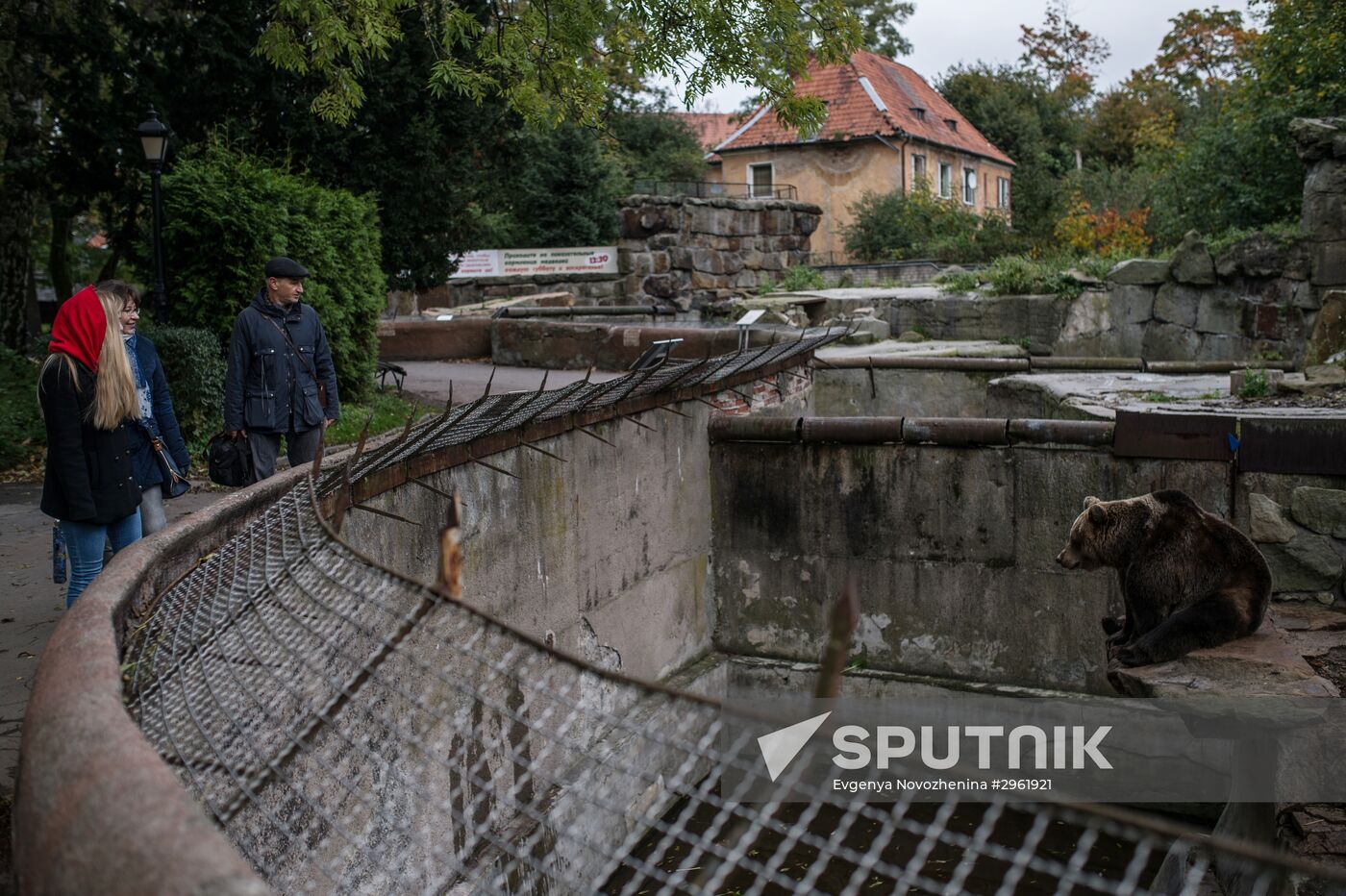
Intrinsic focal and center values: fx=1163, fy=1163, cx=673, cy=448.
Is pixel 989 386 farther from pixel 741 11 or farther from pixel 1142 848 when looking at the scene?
pixel 1142 848

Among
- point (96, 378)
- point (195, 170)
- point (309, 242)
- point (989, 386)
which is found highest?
point (195, 170)

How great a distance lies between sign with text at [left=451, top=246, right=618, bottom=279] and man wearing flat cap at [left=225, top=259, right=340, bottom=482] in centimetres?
1570

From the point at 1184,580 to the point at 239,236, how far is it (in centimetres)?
882

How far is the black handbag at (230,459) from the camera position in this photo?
6.44 meters

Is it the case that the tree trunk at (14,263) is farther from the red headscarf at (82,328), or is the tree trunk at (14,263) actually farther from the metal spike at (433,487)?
the metal spike at (433,487)

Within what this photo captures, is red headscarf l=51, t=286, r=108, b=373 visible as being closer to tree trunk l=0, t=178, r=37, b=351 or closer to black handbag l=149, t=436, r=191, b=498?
black handbag l=149, t=436, r=191, b=498

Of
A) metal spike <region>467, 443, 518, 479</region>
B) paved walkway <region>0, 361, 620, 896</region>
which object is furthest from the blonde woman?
metal spike <region>467, 443, 518, 479</region>

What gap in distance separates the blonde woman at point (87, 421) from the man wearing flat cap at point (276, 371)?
1.16 meters

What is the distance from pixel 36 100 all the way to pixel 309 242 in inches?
321

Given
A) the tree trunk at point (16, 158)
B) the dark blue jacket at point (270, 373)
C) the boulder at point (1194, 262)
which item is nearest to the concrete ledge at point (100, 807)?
the dark blue jacket at point (270, 373)

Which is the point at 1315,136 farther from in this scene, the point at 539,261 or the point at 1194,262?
the point at 539,261

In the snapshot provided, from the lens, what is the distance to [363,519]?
17.5 ft

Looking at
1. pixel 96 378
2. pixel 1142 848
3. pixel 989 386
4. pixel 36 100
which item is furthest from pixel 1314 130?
pixel 36 100

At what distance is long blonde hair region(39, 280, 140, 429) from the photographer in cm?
528
